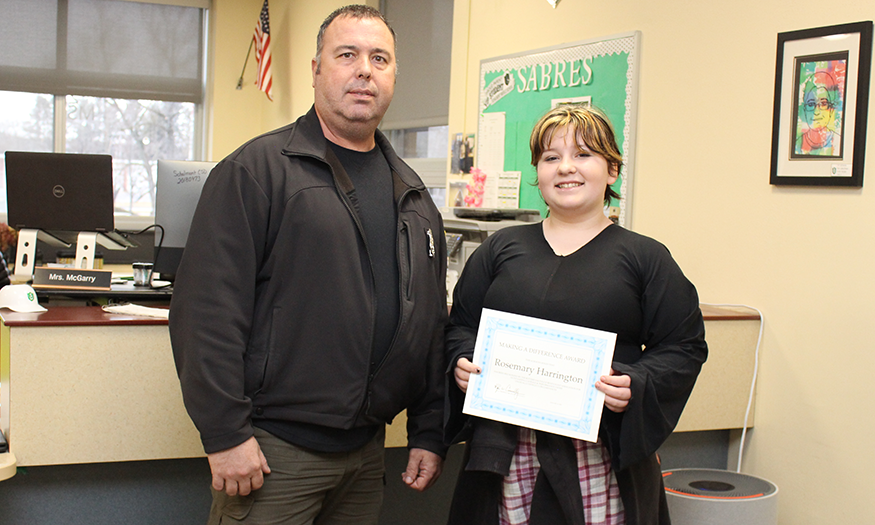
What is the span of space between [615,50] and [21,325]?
7.52 feet

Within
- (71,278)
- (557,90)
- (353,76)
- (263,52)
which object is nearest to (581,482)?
(353,76)

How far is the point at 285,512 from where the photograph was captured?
1.48m

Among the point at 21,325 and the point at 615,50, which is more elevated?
the point at 615,50

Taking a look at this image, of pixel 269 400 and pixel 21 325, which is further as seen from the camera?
pixel 21 325

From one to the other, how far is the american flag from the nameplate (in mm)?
3752

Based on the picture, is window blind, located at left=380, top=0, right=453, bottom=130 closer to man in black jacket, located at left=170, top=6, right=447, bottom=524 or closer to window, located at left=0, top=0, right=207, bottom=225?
window, located at left=0, top=0, right=207, bottom=225

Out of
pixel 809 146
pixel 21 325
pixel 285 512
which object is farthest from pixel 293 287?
pixel 809 146

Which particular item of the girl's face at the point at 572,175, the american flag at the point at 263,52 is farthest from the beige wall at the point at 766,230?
the american flag at the point at 263,52

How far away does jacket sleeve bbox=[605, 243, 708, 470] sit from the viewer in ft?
4.57

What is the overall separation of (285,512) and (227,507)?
0.38 feet

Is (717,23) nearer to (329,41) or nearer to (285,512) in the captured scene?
(329,41)

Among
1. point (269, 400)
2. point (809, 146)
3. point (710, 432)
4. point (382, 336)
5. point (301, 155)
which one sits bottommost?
point (710, 432)

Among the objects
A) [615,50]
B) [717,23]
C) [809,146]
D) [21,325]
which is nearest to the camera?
[21,325]

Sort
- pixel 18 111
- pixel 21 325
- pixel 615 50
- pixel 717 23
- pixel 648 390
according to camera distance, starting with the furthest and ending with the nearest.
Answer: pixel 18 111 → pixel 615 50 → pixel 717 23 → pixel 21 325 → pixel 648 390
